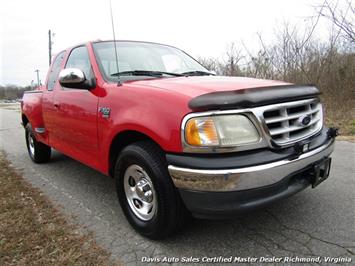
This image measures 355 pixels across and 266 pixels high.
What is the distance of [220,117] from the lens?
221 centimetres

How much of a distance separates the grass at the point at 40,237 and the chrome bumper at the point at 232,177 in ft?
2.90

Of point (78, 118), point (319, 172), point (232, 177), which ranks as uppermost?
point (78, 118)

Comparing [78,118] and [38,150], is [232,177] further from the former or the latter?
[38,150]

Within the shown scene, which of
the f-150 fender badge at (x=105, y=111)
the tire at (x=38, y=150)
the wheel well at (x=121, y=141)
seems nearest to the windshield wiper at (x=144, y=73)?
the f-150 fender badge at (x=105, y=111)

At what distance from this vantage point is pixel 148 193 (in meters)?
2.73

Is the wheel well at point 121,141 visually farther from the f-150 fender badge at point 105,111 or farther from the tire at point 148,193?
the f-150 fender badge at point 105,111

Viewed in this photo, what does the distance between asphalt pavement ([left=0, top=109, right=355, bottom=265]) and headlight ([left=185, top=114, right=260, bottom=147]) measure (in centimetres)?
78

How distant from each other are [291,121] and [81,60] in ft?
8.29

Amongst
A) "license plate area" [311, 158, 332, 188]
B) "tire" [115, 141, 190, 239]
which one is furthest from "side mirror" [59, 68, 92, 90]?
"license plate area" [311, 158, 332, 188]

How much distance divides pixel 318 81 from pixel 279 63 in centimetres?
157

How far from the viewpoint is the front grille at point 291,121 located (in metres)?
2.34

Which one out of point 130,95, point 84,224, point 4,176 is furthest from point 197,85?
point 4,176

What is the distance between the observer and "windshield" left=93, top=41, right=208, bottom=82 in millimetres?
3387

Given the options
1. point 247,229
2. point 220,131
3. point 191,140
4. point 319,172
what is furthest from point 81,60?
point 319,172
